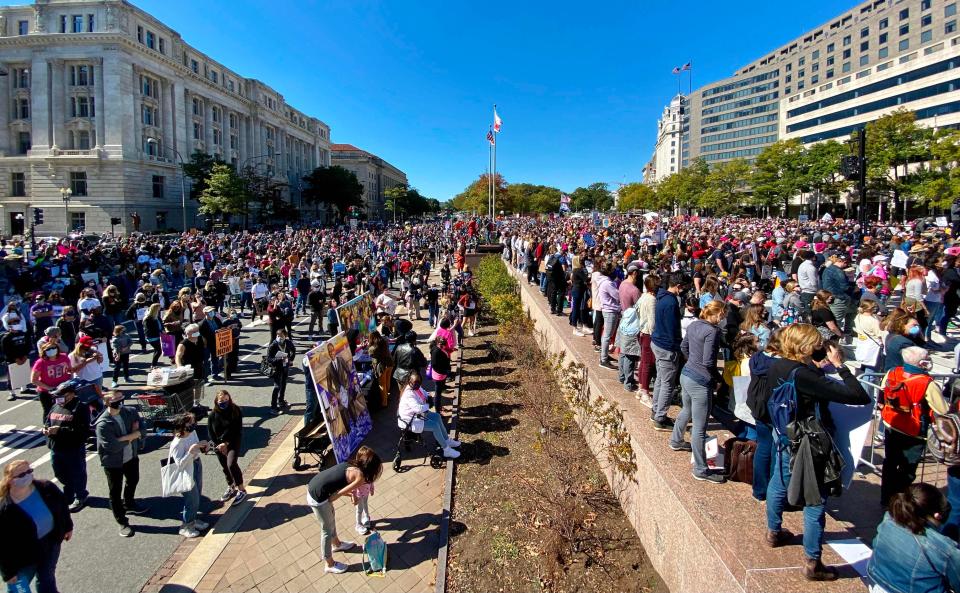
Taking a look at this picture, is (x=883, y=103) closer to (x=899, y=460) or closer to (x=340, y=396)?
(x=899, y=460)

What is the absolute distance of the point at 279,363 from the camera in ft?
30.1

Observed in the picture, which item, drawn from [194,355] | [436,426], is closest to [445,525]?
[436,426]

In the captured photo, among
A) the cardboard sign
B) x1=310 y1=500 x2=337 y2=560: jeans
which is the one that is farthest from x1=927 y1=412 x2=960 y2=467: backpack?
the cardboard sign

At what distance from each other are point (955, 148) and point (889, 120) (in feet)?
46.8

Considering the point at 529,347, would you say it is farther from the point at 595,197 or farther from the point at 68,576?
the point at 595,197

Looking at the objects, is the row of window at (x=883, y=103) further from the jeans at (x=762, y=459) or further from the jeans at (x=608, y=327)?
the jeans at (x=762, y=459)

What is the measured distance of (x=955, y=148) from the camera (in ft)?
116

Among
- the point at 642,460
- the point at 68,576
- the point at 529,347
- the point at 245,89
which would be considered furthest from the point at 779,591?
A: the point at 245,89

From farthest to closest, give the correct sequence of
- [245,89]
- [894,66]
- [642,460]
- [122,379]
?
[245,89], [894,66], [122,379], [642,460]

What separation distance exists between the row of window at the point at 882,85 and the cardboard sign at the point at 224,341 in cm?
7635

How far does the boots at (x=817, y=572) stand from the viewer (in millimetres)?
3479

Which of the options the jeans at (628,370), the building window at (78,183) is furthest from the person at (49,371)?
the building window at (78,183)

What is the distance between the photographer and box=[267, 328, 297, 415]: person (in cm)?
914

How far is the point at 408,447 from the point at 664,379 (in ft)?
14.1
